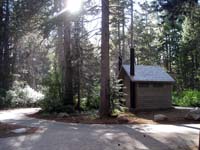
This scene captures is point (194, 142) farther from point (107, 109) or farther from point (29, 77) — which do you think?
point (29, 77)

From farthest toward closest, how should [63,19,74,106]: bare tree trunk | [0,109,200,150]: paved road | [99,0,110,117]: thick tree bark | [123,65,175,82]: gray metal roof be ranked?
[123,65,175,82]: gray metal roof < [63,19,74,106]: bare tree trunk < [99,0,110,117]: thick tree bark < [0,109,200,150]: paved road

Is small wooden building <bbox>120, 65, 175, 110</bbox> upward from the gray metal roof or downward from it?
downward

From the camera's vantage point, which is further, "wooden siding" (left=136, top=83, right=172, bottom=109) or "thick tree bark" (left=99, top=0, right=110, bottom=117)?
"wooden siding" (left=136, top=83, right=172, bottom=109)

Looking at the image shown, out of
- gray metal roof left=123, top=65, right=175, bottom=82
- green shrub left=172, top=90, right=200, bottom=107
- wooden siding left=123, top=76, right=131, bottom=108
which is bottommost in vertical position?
green shrub left=172, top=90, right=200, bottom=107

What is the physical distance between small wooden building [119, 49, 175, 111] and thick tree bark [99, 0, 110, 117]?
4.82m

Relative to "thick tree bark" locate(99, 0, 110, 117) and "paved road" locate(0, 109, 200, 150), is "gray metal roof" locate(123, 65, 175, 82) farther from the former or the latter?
"paved road" locate(0, 109, 200, 150)

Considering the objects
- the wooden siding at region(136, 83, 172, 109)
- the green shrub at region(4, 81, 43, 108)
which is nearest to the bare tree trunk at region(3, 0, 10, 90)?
the green shrub at region(4, 81, 43, 108)

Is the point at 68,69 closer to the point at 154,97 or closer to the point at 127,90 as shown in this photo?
the point at 127,90

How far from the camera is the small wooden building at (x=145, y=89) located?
22594 mm

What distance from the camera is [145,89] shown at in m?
22.8

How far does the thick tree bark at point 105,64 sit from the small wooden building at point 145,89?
15.8ft

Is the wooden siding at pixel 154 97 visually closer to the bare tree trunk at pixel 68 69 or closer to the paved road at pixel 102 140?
the bare tree trunk at pixel 68 69

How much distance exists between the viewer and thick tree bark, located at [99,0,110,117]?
17672 mm

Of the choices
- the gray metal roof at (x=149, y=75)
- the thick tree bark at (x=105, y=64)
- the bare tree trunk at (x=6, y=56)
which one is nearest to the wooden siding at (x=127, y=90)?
the gray metal roof at (x=149, y=75)
